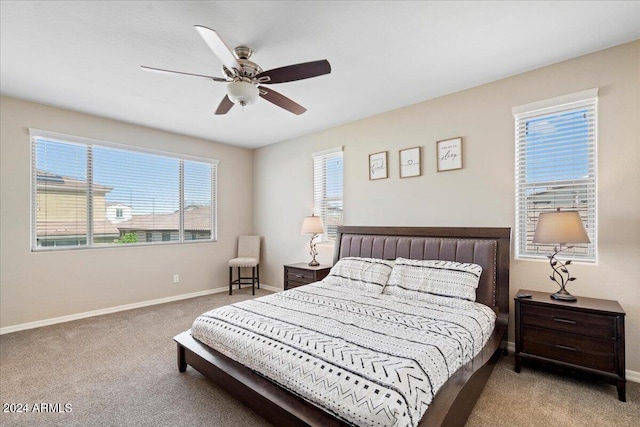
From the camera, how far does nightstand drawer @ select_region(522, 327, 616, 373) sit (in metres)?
2.22

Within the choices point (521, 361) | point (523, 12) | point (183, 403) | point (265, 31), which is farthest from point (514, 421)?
point (265, 31)

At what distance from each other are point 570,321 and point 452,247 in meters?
1.10

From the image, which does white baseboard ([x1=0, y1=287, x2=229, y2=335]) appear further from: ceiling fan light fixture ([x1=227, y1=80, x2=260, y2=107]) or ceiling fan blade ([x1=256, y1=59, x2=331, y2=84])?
ceiling fan blade ([x1=256, y1=59, x2=331, y2=84])

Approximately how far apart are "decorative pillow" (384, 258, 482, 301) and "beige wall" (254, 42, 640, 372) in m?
0.64

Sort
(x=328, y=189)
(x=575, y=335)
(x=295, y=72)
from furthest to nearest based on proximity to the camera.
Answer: (x=328, y=189) < (x=575, y=335) < (x=295, y=72)

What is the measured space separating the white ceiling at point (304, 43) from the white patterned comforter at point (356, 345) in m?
2.14

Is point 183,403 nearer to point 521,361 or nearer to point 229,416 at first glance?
point 229,416

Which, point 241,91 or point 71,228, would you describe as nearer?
point 241,91

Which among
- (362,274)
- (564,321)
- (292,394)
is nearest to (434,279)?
(362,274)

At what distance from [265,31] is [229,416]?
2.73 m

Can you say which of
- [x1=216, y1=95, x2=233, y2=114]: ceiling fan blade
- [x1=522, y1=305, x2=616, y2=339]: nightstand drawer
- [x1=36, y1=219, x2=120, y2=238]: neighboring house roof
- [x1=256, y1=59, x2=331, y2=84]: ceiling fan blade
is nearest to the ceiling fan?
[x1=256, y1=59, x2=331, y2=84]: ceiling fan blade

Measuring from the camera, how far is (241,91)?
229 centimetres

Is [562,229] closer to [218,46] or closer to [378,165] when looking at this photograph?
[378,165]

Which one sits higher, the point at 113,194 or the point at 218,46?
the point at 218,46
